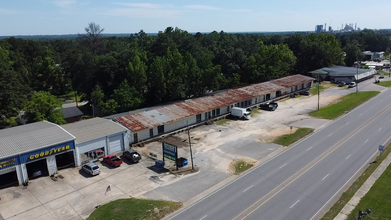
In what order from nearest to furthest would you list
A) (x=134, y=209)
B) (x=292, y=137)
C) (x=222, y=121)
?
(x=134, y=209) < (x=292, y=137) < (x=222, y=121)

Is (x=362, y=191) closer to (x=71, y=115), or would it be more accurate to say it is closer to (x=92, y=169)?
(x=92, y=169)

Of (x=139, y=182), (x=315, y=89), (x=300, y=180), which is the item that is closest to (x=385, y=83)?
(x=315, y=89)

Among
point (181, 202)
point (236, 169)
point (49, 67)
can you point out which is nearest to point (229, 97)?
Result: point (236, 169)

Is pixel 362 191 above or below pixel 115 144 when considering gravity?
below

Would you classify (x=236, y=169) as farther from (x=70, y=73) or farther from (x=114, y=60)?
(x=70, y=73)

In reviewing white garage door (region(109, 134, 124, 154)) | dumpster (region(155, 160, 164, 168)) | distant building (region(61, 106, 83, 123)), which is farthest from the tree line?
dumpster (region(155, 160, 164, 168))

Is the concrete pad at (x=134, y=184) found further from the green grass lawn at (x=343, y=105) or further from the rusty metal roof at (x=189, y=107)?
the green grass lawn at (x=343, y=105)
